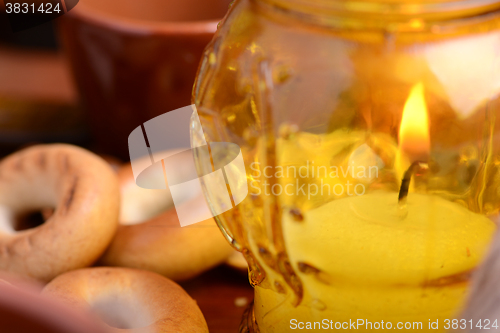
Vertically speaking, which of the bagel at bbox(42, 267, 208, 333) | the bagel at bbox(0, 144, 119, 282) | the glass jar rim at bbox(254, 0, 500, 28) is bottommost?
the bagel at bbox(42, 267, 208, 333)

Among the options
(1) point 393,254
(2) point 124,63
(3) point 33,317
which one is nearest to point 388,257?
(1) point 393,254

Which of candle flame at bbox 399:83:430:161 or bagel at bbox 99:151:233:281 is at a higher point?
candle flame at bbox 399:83:430:161

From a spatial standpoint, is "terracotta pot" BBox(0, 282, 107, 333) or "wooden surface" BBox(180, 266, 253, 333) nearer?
"terracotta pot" BBox(0, 282, 107, 333)

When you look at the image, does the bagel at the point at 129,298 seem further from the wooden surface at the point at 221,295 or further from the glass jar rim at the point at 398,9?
the glass jar rim at the point at 398,9

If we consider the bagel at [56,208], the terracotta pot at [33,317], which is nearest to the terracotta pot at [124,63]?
the bagel at [56,208]

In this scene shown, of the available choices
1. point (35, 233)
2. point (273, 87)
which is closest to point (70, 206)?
point (35, 233)

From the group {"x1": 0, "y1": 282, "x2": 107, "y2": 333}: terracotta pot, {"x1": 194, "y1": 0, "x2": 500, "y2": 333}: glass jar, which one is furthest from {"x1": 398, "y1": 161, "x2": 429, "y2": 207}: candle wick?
{"x1": 0, "y1": 282, "x2": 107, "y2": 333}: terracotta pot
